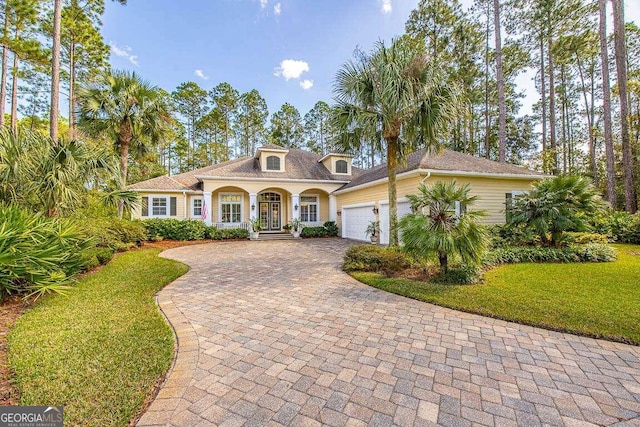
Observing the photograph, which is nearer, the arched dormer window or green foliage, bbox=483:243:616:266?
green foliage, bbox=483:243:616:266

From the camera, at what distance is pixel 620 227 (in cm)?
1133

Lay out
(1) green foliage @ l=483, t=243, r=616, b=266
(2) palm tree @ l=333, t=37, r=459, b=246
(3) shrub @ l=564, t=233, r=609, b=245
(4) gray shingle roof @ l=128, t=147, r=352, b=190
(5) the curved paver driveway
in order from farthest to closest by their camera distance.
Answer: (4) gray shingle roof @ l=128, t=147, r=352, b=190 → (3) shrub @ l=564, t=233, r=609, b=245 → (1) green foliage @ l=483, t=243, r=616, b=266 → (2) palm tree @ l=333, t=37, r=459, b=246 → (5) the curved paver driveway

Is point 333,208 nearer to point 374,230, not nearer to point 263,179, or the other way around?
point 263,179

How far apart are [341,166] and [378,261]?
42.7 feet

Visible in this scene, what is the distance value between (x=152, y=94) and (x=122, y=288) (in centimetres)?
1083

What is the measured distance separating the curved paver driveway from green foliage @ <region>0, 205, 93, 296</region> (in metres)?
2.54

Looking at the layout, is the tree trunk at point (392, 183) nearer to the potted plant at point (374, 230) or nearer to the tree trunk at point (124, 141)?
the potted plant at point (374, 230)

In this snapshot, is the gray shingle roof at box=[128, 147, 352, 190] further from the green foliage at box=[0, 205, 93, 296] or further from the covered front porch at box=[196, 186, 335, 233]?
the green foliage at box=[0, 205, 93, 296]

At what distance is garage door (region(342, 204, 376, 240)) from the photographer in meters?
14.2

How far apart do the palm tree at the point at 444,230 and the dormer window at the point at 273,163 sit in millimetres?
12762

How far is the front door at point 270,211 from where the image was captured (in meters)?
19.4

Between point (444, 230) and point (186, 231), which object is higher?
point (444, 230)

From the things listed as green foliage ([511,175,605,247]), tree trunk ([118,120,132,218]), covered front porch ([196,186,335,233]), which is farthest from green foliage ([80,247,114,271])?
green foliage ([511,175,605,247])

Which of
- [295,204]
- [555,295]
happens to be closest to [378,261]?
[555,295]
